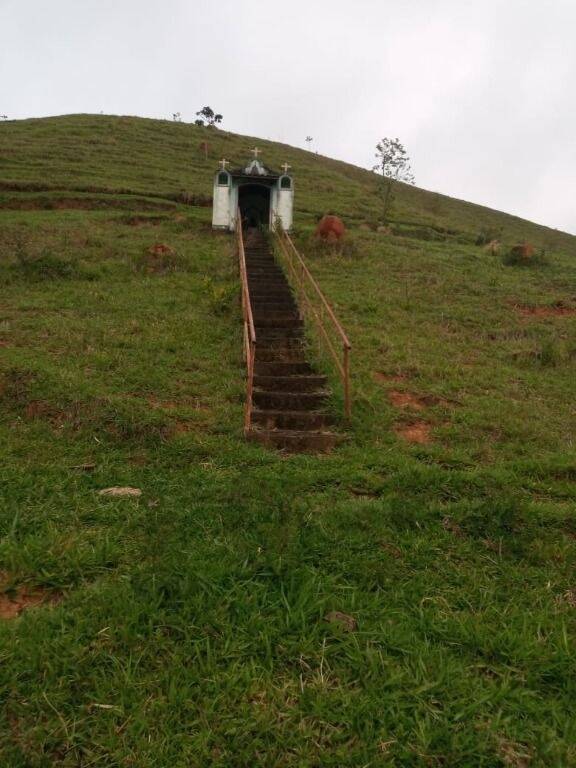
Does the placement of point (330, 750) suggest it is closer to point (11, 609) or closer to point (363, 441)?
point (11, 609)

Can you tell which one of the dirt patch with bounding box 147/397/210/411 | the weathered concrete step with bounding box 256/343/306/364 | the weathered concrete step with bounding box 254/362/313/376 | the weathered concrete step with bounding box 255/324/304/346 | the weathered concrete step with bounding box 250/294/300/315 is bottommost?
the dirt patch with bounding box 147/397/210/411

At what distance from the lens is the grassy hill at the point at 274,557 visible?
2779 mm

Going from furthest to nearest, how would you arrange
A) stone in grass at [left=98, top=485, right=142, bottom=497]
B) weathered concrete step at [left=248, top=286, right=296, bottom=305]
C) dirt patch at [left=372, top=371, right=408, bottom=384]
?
weathered concrete step at [left=248, top=286, right=296, bottom=305] < dirt patch at [left=372, top=371, right=408, bottom=384] < stone in grass at [left=98, top=485, right=142, bottom=497]

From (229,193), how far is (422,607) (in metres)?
18.5

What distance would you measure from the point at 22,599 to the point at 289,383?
471 cm

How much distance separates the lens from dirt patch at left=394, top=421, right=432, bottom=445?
649cm

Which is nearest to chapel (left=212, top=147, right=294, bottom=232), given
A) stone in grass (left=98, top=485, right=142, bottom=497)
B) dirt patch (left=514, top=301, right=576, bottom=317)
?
dirt patch (left=514, top=301, right=576, bottom=317)

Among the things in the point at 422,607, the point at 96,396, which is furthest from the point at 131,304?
the point at 422,607

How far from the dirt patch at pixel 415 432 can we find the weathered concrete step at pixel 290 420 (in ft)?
3.07

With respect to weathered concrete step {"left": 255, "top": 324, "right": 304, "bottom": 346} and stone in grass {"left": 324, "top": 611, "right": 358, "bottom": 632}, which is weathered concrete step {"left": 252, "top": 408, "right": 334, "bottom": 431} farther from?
stone in grass {"left": 324, "top": 611, "right": 358, "bottom": 632}

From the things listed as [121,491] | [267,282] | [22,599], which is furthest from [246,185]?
[22,599]

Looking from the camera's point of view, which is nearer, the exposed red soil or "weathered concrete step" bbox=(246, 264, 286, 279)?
"weathered concrete step" bbox=(246, 264, 286, 279)

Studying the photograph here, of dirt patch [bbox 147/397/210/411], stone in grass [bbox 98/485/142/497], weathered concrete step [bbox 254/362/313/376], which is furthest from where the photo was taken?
weathered concrete step [bbox 254/362/313/376]

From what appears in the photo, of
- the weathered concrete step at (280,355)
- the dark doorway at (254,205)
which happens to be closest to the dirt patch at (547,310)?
the weathered concrete step at (280,355)
